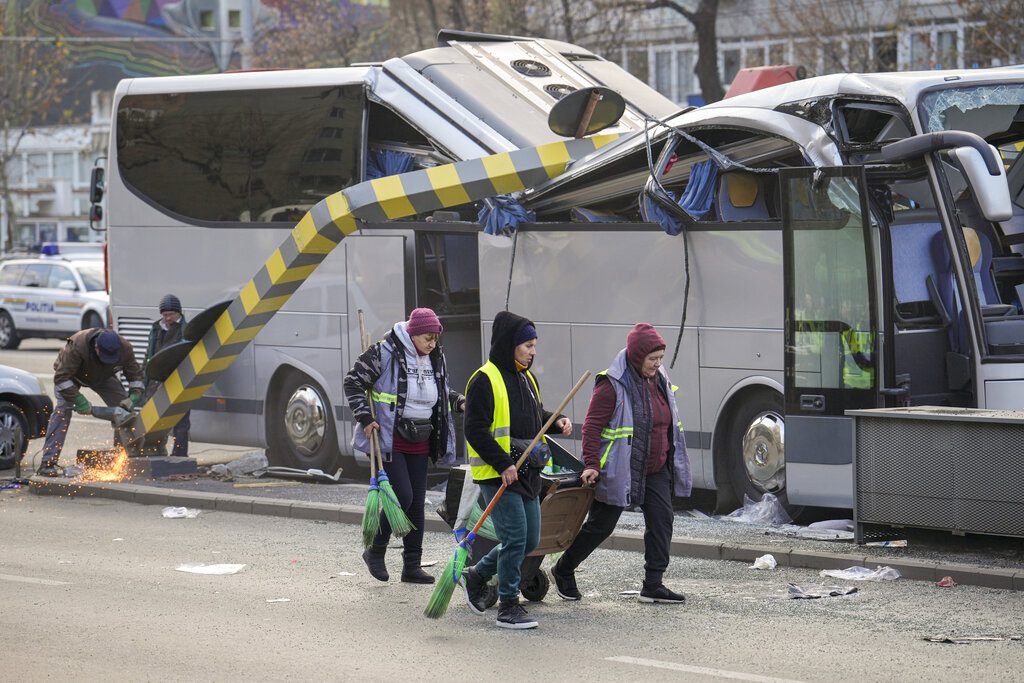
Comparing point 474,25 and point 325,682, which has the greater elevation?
point 474,25

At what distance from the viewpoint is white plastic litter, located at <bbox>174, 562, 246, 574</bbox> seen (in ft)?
32.6

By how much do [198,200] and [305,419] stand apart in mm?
2482

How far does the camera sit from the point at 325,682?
699 centimetres

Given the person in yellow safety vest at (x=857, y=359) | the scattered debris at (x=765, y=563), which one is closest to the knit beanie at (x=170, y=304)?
the person in yellow safety vest at (x=857, y=359)

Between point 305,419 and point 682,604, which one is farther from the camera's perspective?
point 305,419

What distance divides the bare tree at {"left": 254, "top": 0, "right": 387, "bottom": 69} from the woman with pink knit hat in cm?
3243

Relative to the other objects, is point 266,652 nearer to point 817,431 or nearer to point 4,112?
point 817,431

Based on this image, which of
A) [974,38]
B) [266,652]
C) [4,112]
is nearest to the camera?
[266,652]

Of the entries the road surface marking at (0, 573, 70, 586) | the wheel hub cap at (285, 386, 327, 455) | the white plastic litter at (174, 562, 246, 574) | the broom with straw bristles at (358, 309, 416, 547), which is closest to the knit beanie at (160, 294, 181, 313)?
the wheel hub cap at (285, 386, 327, 455)

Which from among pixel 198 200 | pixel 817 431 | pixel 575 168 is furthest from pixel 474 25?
pixel 817 431

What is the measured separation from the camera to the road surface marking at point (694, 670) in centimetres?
699

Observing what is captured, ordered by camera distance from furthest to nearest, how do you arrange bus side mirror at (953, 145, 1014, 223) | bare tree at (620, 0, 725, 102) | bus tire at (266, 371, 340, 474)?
bare tree at (620, 0, 725, 102), bus tire at (266, 371, 340, 474), bus side mirror at (953, 145, 1014, 223)

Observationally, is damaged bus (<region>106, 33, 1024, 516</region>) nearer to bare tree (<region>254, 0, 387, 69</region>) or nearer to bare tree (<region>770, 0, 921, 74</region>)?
bare tree (<region>770, 0, 921, 74</region>)

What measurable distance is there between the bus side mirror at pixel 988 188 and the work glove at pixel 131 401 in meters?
7.94
